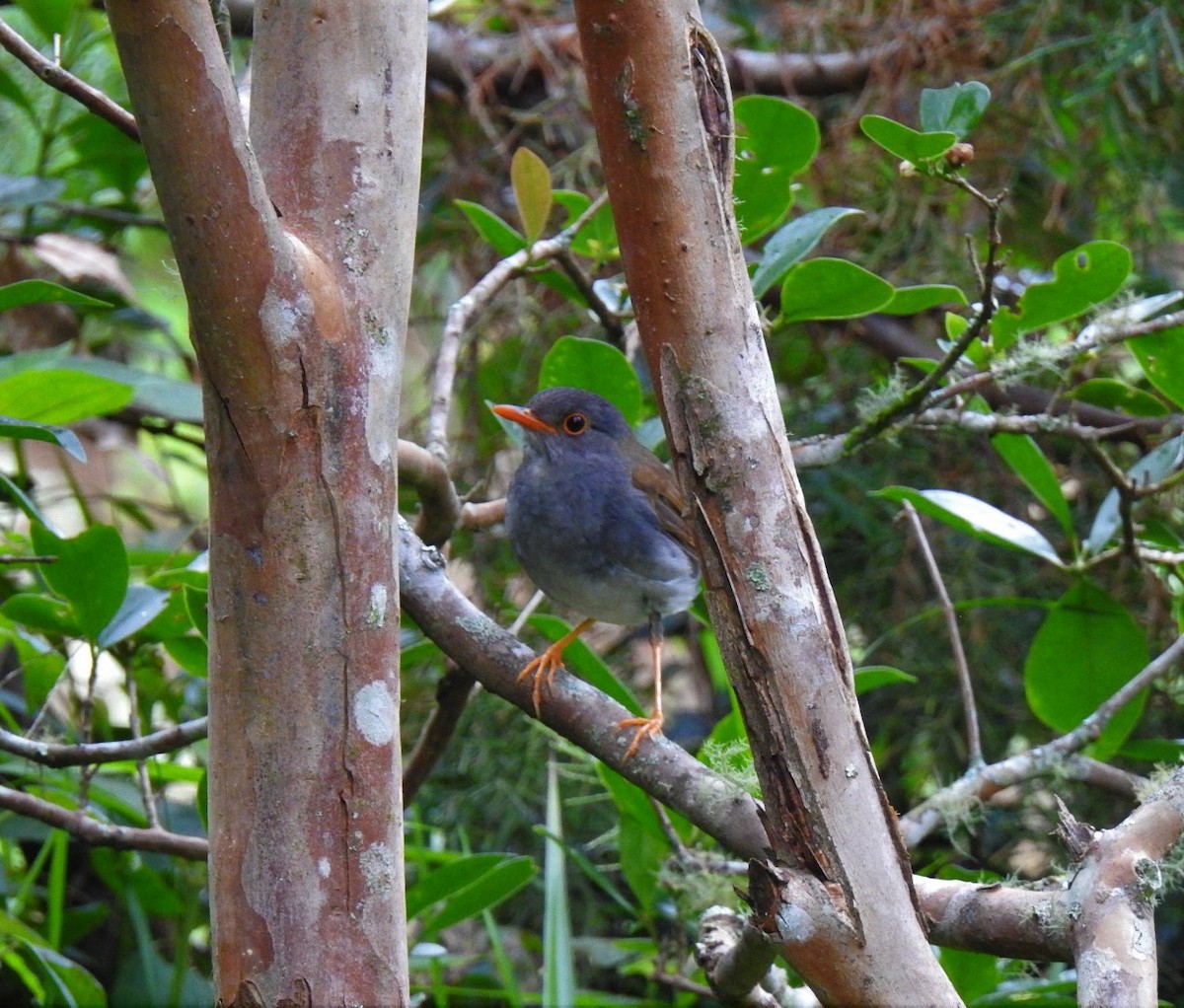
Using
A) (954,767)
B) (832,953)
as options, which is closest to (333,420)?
(832,953)

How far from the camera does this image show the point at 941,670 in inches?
137

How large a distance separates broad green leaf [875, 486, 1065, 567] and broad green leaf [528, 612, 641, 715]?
2.12 ft

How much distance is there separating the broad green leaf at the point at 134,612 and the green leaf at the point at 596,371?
95 cm

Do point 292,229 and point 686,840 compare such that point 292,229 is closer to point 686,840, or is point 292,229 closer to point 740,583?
point 740,583

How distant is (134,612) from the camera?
93.7 inches

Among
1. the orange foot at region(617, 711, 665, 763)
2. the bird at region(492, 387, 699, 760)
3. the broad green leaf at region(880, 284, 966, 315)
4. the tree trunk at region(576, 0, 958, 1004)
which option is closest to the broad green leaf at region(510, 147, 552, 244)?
the bird at region(492, 387, 699, 760)

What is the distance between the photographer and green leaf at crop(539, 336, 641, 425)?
2.62 metres

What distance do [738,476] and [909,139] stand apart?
2.92 feet

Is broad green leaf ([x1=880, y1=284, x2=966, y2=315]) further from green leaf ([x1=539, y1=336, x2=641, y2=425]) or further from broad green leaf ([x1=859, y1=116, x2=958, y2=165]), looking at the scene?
green leaf ([x1=539, y1=336, x2=641, y2=425])

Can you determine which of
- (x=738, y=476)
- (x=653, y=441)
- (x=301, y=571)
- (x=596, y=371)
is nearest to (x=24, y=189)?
(x=596, y=371)

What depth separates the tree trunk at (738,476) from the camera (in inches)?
59.9

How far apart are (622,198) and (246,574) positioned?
698 mm

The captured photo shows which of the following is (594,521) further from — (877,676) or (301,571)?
(301,571)

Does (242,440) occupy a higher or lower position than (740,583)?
higher
